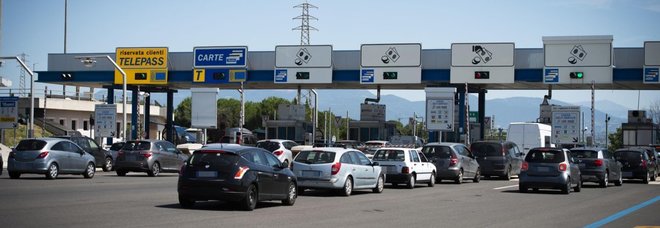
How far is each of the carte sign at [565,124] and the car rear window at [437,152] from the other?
52.7 feet

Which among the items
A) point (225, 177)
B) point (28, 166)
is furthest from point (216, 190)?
point (28, 166)

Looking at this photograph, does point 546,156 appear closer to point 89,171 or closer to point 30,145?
point 89,171

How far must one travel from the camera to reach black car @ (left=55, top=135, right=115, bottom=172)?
1443 inches

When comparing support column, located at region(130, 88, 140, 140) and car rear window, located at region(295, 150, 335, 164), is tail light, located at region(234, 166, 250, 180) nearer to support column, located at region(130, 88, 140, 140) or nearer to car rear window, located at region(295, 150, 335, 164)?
car rear window, located at region(295, 150, 335, 164)

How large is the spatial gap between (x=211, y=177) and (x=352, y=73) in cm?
3294

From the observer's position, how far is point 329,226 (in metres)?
15.1

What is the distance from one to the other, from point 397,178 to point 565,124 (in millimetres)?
21914

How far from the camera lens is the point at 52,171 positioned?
29.1 m

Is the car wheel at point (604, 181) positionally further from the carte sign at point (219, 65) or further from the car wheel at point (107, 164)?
the carte sign at point (219, 65)

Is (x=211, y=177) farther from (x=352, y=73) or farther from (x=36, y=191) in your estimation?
(x=352, y=73)

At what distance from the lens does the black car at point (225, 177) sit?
17.6 metres

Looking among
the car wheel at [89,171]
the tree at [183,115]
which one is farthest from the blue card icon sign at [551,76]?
the tree at [183,115]

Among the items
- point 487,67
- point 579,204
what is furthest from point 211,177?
point 487,67

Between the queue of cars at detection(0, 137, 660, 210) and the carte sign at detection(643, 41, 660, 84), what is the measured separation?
5.43 meters
